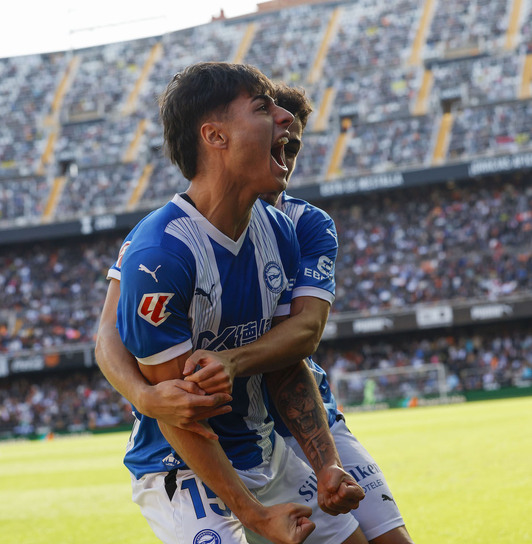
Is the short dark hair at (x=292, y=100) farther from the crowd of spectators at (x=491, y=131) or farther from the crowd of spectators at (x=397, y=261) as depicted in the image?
the crowd of spectators at (x=491, y=131)

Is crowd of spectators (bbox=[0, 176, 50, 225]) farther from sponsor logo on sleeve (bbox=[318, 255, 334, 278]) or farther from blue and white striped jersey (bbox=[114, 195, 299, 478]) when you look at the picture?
blue and white striped jersey (bbox=[114, 195, 299, 478])

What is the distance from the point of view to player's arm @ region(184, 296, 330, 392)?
2.55 m

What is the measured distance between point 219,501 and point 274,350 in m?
0.54

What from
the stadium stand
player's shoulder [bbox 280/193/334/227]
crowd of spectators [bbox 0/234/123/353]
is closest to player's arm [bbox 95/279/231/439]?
player's shoulder [bbox 280/193/334/227]

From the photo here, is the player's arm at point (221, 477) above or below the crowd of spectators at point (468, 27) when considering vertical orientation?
above

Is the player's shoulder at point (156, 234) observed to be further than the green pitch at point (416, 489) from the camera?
No

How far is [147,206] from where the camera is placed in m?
34.2

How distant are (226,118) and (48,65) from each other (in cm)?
4291

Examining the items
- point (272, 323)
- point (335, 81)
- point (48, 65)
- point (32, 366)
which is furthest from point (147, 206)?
point (272, 323)

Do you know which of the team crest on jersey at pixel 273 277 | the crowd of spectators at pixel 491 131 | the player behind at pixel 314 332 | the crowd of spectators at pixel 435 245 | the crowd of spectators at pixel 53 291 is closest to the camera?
the player behind at pixel 314 332

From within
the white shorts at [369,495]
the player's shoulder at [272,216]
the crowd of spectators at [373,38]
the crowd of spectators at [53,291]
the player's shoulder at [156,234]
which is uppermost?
the player's shoulder at [156,234]

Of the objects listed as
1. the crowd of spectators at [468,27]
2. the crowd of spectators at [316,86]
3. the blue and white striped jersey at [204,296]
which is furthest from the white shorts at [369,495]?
the crowd of spectators at [468,27]

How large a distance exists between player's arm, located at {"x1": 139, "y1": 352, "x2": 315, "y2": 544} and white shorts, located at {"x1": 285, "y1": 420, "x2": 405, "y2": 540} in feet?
2.90

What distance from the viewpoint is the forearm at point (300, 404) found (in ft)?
10.2
